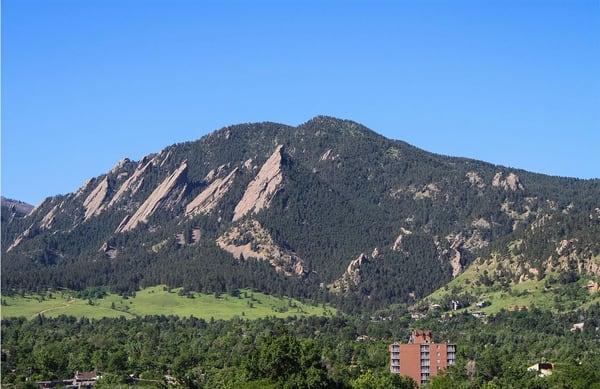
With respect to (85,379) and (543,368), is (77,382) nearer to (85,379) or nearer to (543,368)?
(85,379)

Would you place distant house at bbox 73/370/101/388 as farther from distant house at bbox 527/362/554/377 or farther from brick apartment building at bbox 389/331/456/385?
distant house at bbox 527/362/554/377

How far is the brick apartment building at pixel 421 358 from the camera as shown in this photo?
625ft

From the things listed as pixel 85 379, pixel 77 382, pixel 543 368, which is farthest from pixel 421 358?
pixel 77 382

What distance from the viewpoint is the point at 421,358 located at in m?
191

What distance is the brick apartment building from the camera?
19062 cm

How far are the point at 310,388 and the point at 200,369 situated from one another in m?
53.5

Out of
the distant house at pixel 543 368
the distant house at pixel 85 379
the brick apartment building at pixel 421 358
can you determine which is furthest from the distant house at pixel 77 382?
the distant house at pixel 543 368

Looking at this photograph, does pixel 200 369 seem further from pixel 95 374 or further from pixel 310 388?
pixel 310 388

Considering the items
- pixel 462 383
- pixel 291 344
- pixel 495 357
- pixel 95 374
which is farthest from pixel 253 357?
pixel 495 357

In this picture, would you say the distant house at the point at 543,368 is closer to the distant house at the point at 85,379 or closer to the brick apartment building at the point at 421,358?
the brick apartment building at the point at 421,358

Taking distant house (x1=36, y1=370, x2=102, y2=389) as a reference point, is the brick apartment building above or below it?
above

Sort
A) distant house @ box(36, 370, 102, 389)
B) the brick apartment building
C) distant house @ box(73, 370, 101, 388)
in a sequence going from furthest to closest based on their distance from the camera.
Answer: the brick apartment building → distant house @ box(73, 370, 101, 388) → distant house @ box(36, 370, 102, 389)

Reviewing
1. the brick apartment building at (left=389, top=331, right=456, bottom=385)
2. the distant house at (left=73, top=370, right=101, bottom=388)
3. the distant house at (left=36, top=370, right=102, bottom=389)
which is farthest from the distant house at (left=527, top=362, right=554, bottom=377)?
the distant house at (left=36, top=370, right=102, bottom=389)

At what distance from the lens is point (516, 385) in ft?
501
